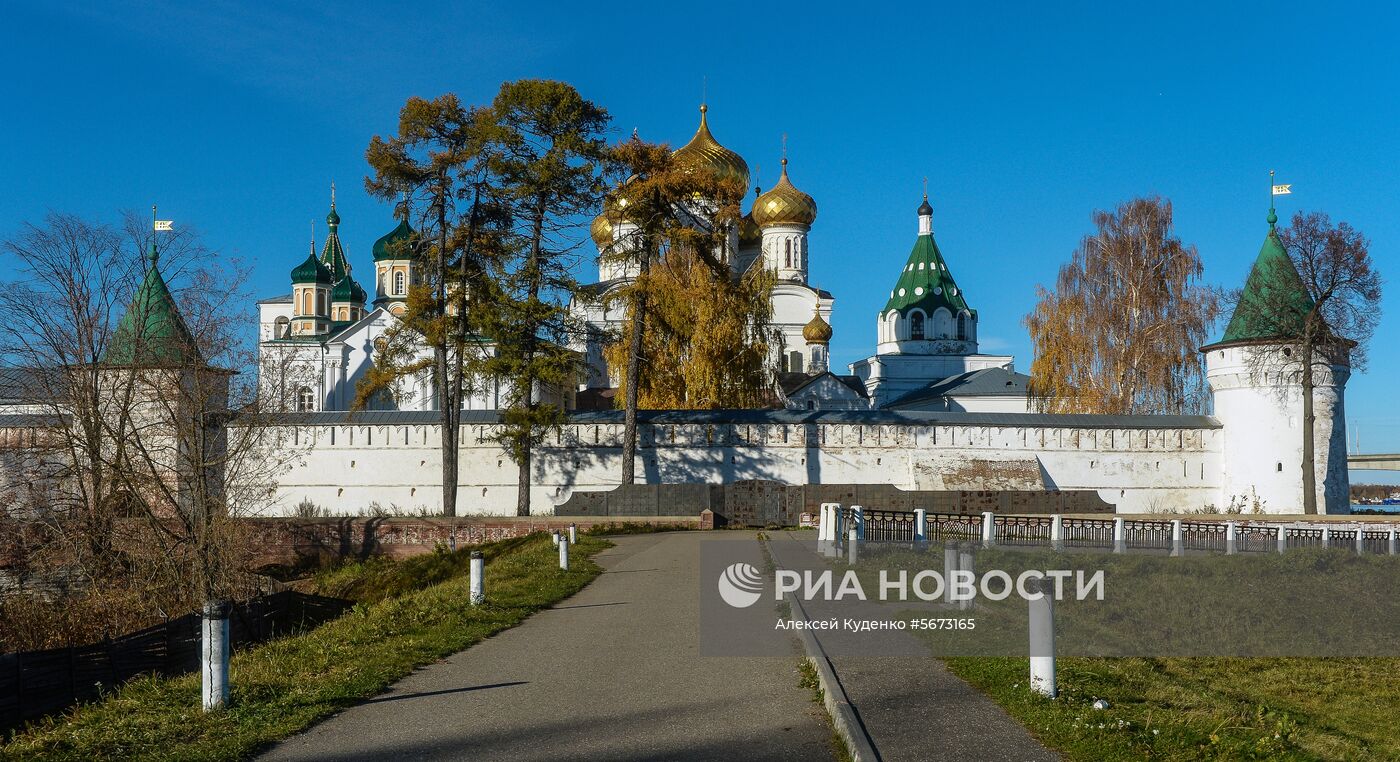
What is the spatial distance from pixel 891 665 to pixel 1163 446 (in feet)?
96.7

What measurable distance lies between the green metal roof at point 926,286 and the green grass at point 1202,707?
57.0 metres

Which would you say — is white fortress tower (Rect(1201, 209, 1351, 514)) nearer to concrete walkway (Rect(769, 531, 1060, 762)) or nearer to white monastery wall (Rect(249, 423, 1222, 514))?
white monastery wall (Rect(249, 423, 1222, 514))

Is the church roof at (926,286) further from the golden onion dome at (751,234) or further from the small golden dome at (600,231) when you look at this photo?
the small golden dome at (600,231)

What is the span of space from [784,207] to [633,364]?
2647 centimetres

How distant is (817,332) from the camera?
53.4 m

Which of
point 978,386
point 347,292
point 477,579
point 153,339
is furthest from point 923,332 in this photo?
point 477,579

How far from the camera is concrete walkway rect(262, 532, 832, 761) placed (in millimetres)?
6523

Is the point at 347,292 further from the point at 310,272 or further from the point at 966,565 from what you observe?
the point at 966,565

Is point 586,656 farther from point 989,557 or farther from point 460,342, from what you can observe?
point 460,342

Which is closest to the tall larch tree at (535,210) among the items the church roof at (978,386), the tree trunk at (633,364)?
the tree trunk at (633,364)

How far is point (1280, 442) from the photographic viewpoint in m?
33.8

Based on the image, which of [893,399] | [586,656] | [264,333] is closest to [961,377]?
[893,399]

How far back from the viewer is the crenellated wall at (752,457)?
1340 inches

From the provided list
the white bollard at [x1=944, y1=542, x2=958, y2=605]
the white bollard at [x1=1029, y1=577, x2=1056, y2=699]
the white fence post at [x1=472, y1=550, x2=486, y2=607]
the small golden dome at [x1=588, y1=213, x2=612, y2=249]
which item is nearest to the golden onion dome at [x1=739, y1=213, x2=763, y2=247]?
the small golden dome at [x1=588, y1=213, x2=612, y2=249]
